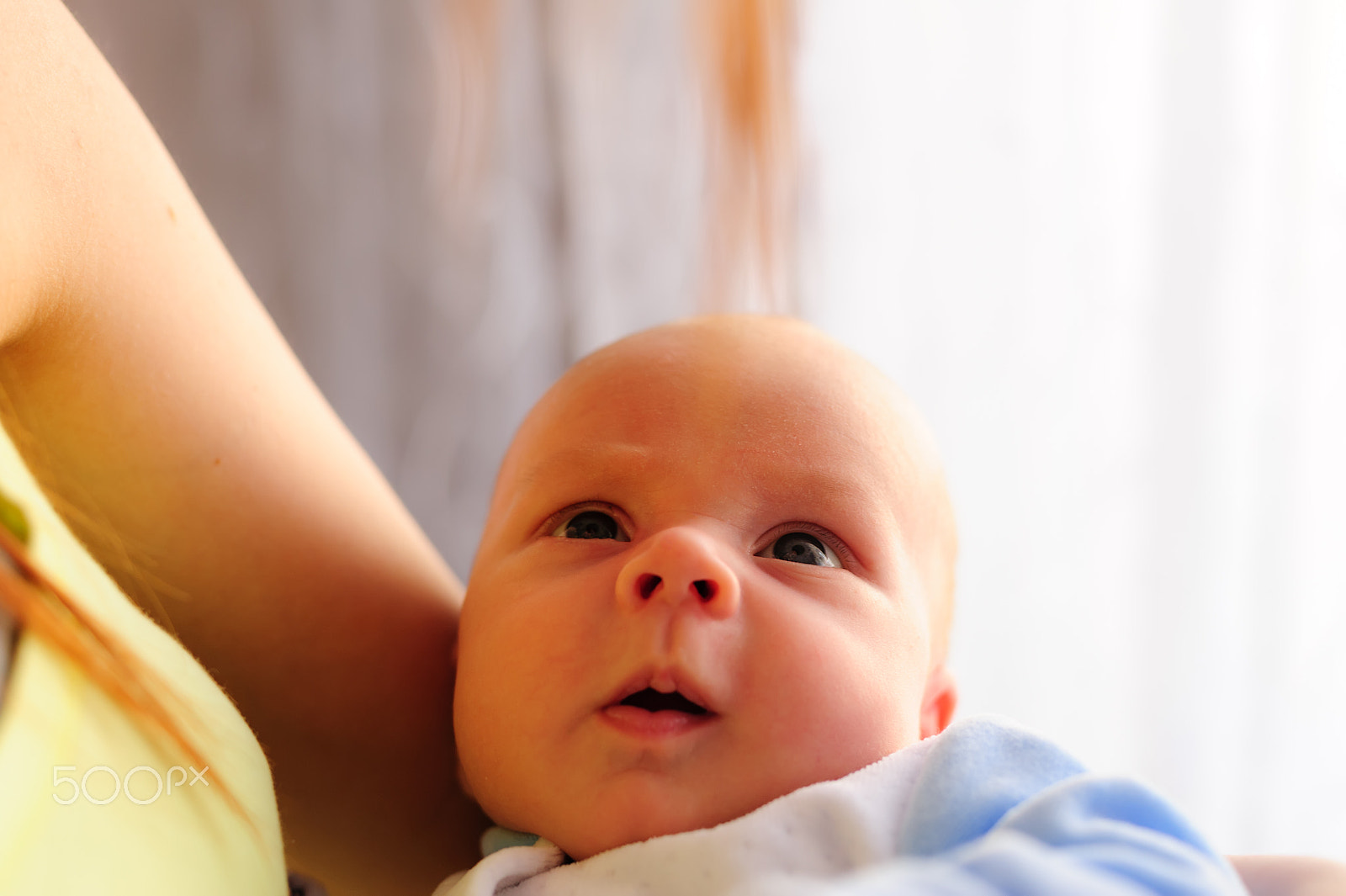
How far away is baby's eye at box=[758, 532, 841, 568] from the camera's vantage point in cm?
73

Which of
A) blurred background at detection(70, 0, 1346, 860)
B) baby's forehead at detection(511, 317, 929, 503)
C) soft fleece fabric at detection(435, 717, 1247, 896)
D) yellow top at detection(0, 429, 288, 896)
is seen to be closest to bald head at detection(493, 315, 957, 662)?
baby's forehead at detection(511, 317, 929, 503)

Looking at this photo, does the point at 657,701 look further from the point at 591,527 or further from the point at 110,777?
the point at 110,777

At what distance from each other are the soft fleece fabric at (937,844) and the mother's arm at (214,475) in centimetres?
17

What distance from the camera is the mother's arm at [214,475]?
0.63 m

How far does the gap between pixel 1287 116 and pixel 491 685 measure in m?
1.10

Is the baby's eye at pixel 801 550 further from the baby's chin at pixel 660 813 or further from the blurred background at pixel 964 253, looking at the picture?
the blurred background at pixel 964 253

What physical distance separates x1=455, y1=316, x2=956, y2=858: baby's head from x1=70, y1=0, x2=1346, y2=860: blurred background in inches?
23.6

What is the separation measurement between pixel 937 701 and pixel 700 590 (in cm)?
29

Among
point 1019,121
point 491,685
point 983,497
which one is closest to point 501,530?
point 491,685

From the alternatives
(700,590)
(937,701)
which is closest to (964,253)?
→ (937,701)

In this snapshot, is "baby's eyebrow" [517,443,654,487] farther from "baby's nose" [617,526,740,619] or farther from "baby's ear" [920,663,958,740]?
"baby's ear" [920,663,958,740]

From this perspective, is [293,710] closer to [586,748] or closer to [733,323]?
[586,748]

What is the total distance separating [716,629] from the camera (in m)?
0.65

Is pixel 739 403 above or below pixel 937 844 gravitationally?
above
